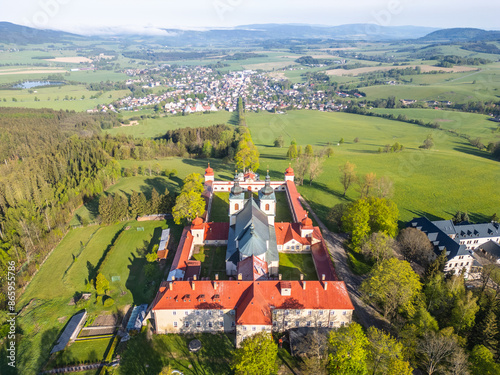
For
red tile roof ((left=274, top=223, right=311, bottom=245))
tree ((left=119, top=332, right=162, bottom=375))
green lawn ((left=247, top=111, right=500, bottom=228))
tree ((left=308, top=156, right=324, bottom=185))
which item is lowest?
tree ((left=119, top=332, right=162, bottom=375))

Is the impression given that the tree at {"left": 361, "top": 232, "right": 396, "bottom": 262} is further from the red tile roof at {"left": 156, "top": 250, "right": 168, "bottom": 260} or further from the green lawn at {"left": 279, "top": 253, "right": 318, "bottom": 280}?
the red tile roof at {"left": 156, "top": 250, "right": 168, "bottom": 260}

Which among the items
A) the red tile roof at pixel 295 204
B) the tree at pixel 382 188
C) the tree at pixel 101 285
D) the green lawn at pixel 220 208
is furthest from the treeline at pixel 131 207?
the tree at pixel 382 188

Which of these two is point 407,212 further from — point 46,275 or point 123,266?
point 46,275

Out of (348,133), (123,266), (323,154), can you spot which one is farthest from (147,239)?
(348,133)

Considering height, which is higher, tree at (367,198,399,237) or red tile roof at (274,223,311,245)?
tree at (367,198,399,237)

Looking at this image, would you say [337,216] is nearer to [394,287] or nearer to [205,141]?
[394,287]

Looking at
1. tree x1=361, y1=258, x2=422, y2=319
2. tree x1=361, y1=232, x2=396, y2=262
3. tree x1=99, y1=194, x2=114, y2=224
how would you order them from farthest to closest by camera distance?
1. tree x1=99, y1=194, x2=114, y2=224
2. tree x1=361, y1=232, x2=396, y2=262
3. tree x1=361, y1=258, x2=422, y2=319

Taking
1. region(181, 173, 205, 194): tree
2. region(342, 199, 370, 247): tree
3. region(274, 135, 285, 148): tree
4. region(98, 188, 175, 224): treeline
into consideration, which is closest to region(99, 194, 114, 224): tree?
region(98, 188, 175, 224): treeline

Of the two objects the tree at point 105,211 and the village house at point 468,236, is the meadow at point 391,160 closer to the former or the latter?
the village house at point 468,236
